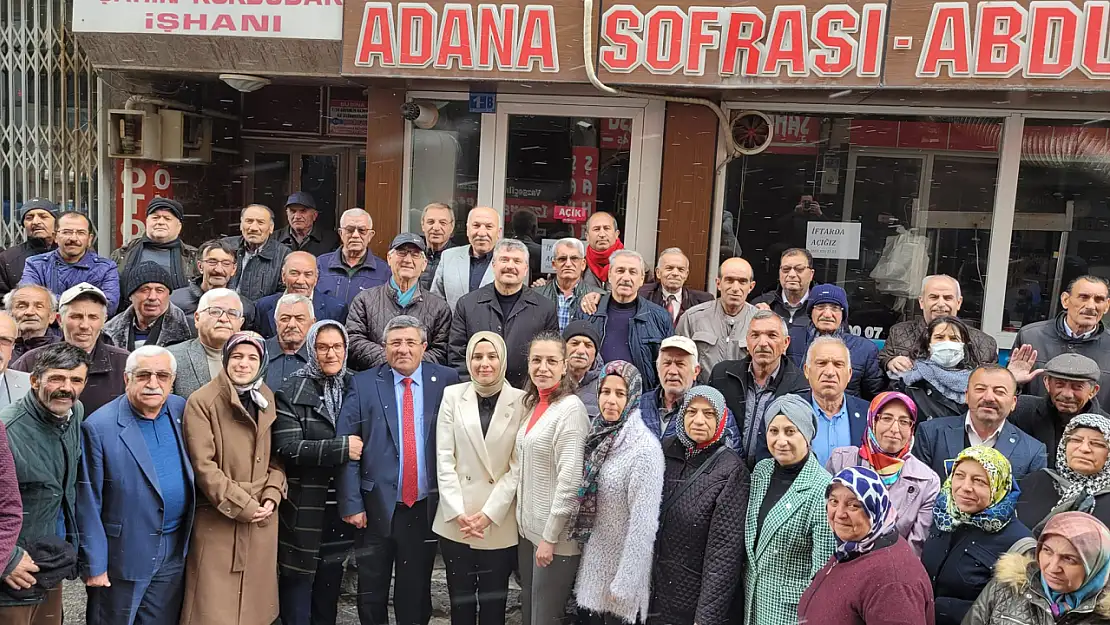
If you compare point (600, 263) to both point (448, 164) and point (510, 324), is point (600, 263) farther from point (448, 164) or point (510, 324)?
point (448, 164)

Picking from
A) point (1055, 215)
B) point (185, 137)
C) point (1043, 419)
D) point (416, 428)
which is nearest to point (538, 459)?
point (416, 428)

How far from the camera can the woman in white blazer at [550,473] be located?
13.8 feet

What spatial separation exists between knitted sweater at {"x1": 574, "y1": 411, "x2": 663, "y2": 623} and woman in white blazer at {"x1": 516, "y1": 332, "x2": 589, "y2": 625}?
0.13 meters

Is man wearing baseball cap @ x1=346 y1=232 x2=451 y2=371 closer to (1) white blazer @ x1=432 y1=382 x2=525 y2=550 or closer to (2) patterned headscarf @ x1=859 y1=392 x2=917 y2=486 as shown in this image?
(1) white blazer @ x1=432 y1=382 x2=525 y2=550

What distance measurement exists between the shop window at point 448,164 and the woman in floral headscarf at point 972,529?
486 cm

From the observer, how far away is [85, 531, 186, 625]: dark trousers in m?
4.06

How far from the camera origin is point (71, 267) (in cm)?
574

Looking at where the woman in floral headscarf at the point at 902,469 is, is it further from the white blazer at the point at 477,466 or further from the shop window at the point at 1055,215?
the shop window at the point at 1055,215

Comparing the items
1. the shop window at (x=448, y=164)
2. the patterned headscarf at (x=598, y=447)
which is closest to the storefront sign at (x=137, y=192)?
the shop window at (x=448, y=164)

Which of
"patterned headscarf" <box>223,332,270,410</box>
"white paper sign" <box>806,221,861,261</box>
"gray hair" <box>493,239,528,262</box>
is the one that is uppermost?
"white paper sign" <box>806,221,861,261</box>

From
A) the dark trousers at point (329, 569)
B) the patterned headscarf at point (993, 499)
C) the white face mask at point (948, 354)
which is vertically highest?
the white face mask at point (948, 354)

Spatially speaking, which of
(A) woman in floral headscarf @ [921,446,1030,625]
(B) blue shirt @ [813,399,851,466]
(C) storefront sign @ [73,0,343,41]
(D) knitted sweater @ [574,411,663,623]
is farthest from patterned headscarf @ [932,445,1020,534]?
(C) storefront sign @ [73,0,343,41]

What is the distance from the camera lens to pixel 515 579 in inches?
215

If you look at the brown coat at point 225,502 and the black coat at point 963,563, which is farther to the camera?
the brown coat at point 225,502
